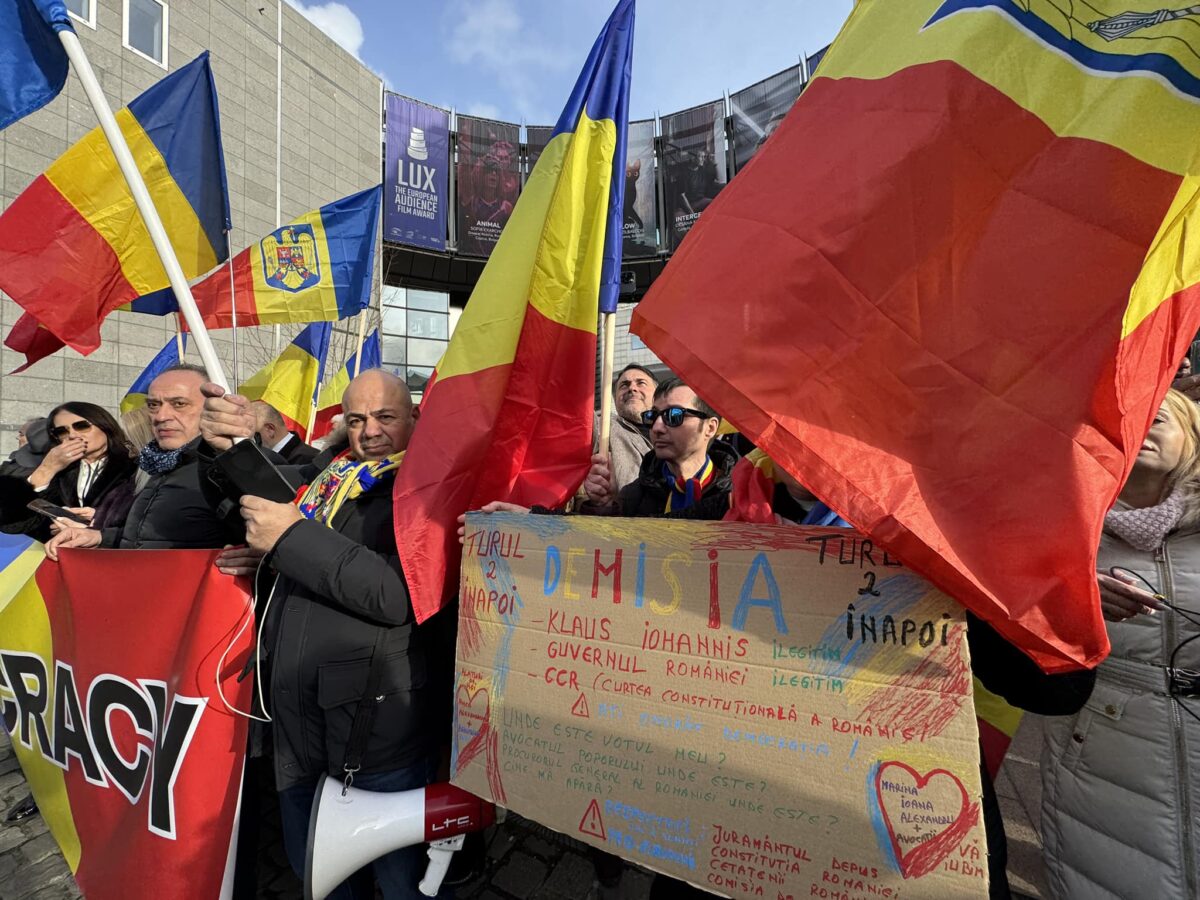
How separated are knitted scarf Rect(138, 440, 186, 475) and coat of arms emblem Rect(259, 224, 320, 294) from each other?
2.51 m

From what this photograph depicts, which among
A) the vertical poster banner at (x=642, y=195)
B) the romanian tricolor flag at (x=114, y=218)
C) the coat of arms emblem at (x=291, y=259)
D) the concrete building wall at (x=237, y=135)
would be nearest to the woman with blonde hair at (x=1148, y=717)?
the romanian tricolor flag at (x=114, y=218)

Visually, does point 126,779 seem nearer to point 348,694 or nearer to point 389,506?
point 348,694

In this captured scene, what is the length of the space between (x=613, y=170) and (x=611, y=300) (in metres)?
0.45

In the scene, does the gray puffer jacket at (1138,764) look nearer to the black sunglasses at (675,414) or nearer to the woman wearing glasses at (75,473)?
the black sunglasses at (675,414)

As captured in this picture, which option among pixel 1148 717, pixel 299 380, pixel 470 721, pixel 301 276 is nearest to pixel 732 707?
pixel 470 721

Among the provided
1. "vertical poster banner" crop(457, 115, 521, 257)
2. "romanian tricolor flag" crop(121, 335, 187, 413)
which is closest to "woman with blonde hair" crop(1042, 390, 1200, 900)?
"romanian tricolor flag" crop(121, 335, 187, 413)

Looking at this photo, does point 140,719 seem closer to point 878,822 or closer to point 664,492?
point 664,492

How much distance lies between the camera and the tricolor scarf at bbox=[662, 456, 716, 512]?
2158mm

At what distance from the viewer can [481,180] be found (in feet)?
68.1

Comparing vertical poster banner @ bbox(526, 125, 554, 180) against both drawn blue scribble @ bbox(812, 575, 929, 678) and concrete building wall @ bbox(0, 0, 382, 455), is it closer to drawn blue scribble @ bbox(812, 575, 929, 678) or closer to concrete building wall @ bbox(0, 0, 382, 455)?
concrete building wall @ bbox(0, 0, 382, 455)

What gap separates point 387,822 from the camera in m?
1.63

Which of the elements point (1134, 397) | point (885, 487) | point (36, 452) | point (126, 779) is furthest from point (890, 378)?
point (36, 452)

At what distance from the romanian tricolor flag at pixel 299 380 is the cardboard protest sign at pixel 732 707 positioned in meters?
4.92

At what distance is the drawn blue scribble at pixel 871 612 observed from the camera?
3.32ft
